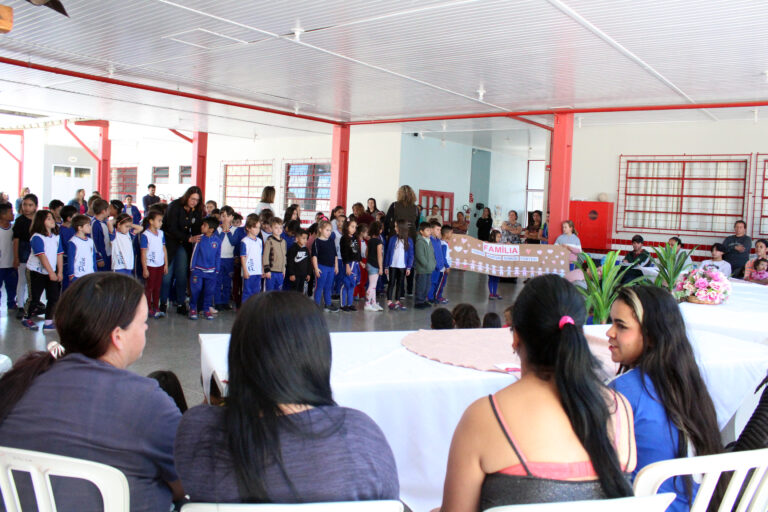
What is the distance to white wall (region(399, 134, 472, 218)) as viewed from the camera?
1424cm

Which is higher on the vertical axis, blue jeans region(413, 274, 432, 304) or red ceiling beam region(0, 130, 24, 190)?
red ceiling beam region(0, 130, 24, 190)

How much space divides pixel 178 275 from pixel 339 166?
5.13 metres

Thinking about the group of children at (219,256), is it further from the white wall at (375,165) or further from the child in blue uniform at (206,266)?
the white wall at (375,165)

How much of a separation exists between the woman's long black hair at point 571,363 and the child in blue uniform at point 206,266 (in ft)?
19.7

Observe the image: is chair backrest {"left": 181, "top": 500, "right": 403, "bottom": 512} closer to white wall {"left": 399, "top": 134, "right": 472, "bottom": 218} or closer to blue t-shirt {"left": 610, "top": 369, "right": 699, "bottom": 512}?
blue t-shirt {"left": 610, "top": 369, "right": 699, "bottom": 512}

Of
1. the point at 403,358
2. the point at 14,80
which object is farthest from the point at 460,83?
the point at 14,80

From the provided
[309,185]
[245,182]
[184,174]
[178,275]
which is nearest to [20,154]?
[184,174]

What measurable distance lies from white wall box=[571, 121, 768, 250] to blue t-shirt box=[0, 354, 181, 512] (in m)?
11.2

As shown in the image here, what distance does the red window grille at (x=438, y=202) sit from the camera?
14938 mm

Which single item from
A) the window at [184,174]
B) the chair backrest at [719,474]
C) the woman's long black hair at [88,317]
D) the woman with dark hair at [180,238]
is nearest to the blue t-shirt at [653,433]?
the chair backrest at [719,474]

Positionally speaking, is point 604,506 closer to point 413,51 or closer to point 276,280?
point 413,51

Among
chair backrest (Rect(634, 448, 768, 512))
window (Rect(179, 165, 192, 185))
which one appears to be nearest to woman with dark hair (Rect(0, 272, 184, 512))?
chair backrest (Rect(634, 448, 768, 512))

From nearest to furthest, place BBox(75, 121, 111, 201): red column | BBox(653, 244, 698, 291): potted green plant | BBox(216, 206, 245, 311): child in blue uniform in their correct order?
BBox(653, 244, 698, 291): potted green plant < BBox(216, 206, 245, 311): child in blue uniform < BBox(75, 121, 111, 201): red column

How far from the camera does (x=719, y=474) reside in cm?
Answer: 154
